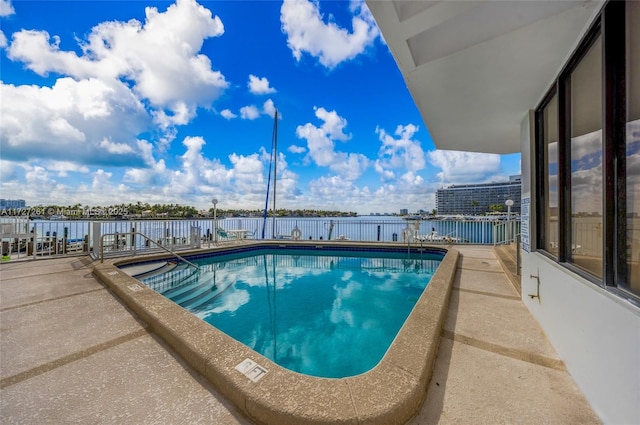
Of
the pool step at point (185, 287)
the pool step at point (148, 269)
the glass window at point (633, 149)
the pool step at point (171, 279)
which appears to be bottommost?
the pool step at point (185, 287)

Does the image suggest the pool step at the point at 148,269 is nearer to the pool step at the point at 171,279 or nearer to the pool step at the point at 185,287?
the pool step at the point at 171,279

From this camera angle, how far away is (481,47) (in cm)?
185

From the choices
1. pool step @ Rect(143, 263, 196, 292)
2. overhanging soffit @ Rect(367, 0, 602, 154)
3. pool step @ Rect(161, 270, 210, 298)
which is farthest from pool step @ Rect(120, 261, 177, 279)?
overhanging soffit @ Rect(367, 0, 602, 154)

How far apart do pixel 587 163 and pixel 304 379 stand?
2214mm

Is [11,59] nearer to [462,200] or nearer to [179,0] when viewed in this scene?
[179,0]

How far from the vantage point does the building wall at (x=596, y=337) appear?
102cm

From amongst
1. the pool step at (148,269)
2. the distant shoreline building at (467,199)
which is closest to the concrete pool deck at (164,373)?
the pool step at (148,269)

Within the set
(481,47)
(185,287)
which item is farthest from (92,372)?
(481,47)

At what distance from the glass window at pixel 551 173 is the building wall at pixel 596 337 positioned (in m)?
0.22

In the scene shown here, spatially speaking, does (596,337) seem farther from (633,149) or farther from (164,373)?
(164,373)

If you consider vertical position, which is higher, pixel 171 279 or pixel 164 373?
pixel 164 373

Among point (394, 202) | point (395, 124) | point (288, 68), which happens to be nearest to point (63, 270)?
point (288, 68)

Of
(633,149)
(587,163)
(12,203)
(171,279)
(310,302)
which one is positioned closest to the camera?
(633,149)

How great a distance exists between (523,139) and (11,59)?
1189 cm
